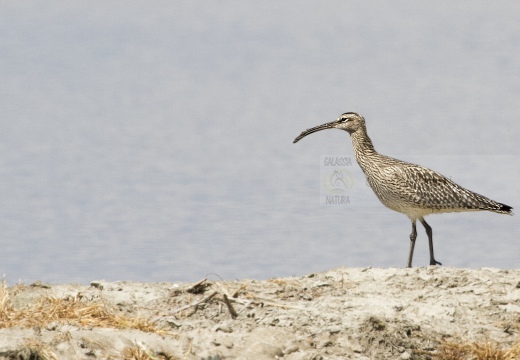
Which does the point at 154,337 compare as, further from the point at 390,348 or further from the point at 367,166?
the point at 367,166

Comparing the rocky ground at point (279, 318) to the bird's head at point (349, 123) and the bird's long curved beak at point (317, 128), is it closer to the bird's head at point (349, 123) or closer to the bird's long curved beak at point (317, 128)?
the bird's head at point (349, 123)

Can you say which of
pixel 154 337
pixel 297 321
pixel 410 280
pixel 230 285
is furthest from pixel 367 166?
pixel 154 337

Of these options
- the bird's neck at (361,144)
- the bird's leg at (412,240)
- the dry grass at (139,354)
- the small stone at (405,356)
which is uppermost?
the bird's neck at (361,144)

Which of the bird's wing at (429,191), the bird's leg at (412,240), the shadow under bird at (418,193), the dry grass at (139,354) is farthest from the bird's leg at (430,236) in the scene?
the dry grass at (139,354)

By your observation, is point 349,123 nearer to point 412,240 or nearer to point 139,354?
point 412,240

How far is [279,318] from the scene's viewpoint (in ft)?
39.7

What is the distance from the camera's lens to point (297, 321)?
39.5ft

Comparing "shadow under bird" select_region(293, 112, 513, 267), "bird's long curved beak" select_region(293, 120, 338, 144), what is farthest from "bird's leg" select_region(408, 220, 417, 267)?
"bird's long curved beak" select_region(293, 120, 338, 144)

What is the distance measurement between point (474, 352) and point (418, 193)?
6089 mm

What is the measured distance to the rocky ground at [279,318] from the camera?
10977 mm

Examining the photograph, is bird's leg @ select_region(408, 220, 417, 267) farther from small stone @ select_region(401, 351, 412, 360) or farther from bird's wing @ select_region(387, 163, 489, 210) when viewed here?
small stone @ select_region(401, 351, 412, 360)

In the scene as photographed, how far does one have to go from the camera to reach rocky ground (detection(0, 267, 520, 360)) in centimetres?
1098

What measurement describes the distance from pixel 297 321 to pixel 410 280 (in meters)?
2.78

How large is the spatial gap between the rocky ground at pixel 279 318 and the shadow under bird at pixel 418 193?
3.26 m
